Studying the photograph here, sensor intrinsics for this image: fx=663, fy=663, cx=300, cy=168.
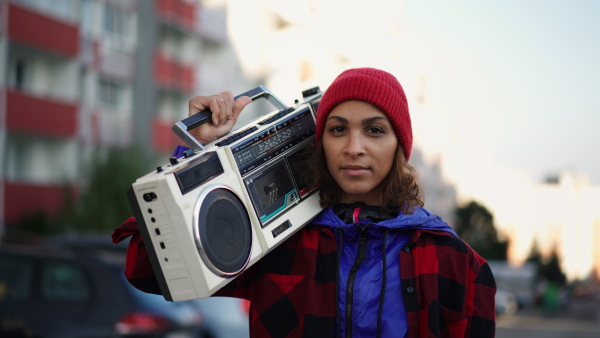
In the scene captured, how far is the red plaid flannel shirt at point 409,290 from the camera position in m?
1.88

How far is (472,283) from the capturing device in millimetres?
1919

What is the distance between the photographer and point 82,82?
2034 centimetres

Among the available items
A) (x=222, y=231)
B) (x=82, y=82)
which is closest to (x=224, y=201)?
(x=222, y=231)

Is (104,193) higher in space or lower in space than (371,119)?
lower

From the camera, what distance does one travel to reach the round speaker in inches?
69.3

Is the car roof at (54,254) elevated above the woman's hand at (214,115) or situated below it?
below

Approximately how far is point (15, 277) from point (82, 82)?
15822 mm

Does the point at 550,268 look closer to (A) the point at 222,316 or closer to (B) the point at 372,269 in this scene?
(A) the point at 222,316

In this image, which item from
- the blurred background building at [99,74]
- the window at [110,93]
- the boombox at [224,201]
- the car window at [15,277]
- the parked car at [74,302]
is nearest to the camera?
the boombox at [224,201]

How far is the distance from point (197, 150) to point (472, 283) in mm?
891

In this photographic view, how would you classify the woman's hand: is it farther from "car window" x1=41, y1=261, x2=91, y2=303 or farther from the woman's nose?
"car window" x1=41, y1=261, x2=91, y2=303

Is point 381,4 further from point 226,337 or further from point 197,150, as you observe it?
point 197,150

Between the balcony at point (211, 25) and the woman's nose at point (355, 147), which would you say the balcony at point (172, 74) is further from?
the woman's nose at point (355, 147)

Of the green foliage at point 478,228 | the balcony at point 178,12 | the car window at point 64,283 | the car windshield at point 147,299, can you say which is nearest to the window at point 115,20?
the balcony at point 178,12
